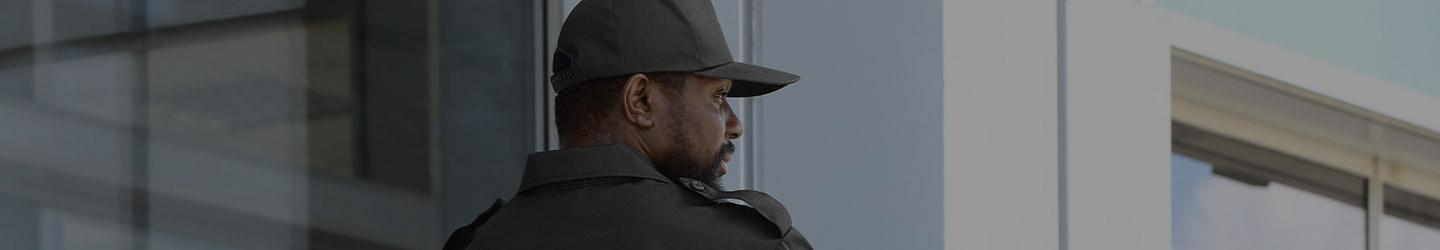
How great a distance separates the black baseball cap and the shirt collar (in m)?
0.08

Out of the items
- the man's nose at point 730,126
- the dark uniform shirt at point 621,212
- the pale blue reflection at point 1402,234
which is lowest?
the pale blue reflection at point 1402,234

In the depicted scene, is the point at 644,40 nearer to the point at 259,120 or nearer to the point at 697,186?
the point at 697,186

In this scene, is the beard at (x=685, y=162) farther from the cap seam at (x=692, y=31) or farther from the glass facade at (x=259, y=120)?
the glass facade at (x=259, y=120)

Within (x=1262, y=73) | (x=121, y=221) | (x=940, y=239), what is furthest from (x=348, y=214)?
(x=1262, y=73)

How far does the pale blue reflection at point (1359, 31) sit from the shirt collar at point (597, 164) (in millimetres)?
1311

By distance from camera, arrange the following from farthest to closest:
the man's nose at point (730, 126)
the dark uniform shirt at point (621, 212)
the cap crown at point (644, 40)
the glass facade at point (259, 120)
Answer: the glass facade at point (259, 120) < the man's nose at point (730, 126) < the cap crown at point (644, 40) < the dark uniform shirt at point (621, 212)

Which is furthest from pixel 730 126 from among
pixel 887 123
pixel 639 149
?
pixel 887 123

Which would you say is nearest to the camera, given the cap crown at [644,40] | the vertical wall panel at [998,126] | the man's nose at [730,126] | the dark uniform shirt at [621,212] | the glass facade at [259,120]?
the dark uniform shirt at [621,212]

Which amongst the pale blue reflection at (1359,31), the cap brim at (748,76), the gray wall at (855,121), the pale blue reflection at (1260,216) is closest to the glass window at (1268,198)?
the pale blue reflection at (1260,216)

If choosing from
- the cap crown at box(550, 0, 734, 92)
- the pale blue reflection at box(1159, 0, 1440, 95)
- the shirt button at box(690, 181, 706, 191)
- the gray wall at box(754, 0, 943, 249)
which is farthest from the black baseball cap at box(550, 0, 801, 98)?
the pale blue reflection at box(1159, 0, 1440, 95)

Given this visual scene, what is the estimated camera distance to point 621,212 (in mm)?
1786

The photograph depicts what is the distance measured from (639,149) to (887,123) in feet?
3.42

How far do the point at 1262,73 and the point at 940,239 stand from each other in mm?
524

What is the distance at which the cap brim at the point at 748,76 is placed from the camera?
1881mm
